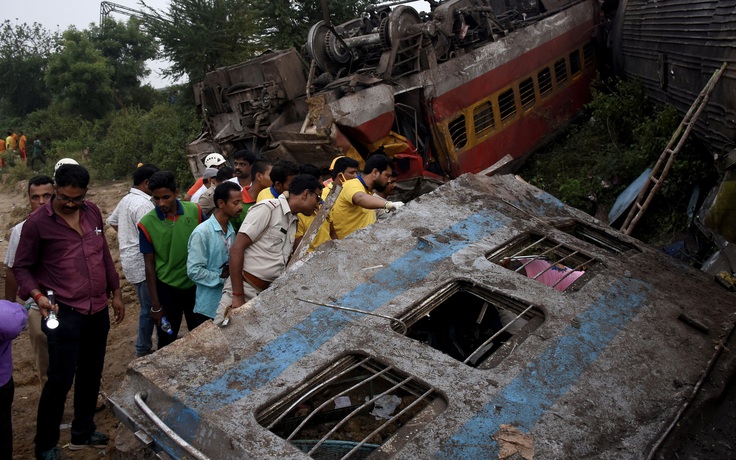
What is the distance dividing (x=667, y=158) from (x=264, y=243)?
5.49m

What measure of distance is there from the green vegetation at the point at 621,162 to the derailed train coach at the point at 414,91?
48 centimetres

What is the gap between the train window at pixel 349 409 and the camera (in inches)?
96.5

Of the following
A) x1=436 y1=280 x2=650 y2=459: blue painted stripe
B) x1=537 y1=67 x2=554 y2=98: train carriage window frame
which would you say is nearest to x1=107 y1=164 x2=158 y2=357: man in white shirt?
x1=436 y1=280 x2=650 y2=459: blue painted stripe

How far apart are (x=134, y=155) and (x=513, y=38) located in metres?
12.0

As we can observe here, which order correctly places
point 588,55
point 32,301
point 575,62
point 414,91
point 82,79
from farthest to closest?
point 82,79
point 588,55
point 575,62
point 414,91
point 32,301

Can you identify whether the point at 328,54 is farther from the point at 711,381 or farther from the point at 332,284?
the point at 711,381

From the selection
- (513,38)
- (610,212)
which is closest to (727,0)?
(610,212)

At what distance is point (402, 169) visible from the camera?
773 cm

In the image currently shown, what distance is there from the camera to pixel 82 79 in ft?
85.7

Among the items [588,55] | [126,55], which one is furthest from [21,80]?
[588,55]

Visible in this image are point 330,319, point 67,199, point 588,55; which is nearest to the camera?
point 330,319

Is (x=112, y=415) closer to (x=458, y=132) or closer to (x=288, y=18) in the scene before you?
(x=458, y=132)

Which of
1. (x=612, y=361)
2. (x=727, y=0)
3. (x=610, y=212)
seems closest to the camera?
(x=612, y=361)

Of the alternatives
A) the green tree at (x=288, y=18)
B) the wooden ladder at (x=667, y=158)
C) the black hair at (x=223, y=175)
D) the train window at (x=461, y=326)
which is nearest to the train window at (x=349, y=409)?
the train window at (x=461, y=326)
